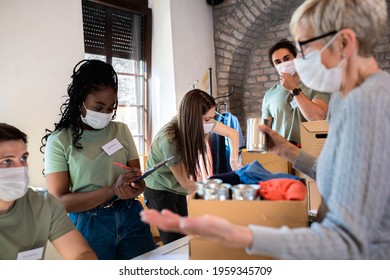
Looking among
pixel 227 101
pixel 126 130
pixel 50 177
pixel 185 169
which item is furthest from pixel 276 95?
pixel 227 101

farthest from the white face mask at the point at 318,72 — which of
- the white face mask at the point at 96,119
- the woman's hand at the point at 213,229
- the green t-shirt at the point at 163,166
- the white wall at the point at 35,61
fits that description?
the white wall at the point at 35,61

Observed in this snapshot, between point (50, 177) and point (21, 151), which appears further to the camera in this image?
point (50, 177)

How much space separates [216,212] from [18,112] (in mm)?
1970

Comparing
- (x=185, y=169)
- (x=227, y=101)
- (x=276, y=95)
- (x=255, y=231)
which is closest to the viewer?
(x=255, y=231)

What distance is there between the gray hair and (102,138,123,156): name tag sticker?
1.02 meters

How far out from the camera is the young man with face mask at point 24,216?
1.13 metres

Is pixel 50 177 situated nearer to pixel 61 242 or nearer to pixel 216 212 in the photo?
pixel 61 242

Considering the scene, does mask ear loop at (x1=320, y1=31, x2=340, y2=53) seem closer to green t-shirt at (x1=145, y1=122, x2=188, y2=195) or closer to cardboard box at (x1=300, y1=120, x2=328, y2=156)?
cardboard box at (x1=300, y1=120, x2=328, y2=156)

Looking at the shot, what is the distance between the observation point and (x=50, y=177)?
1.47m

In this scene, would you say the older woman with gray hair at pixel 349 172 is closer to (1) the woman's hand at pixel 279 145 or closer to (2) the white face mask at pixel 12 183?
(1) the woman's hand at pixel 279 145

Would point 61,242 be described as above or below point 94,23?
below

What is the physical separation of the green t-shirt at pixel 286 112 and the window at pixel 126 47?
1.66m
